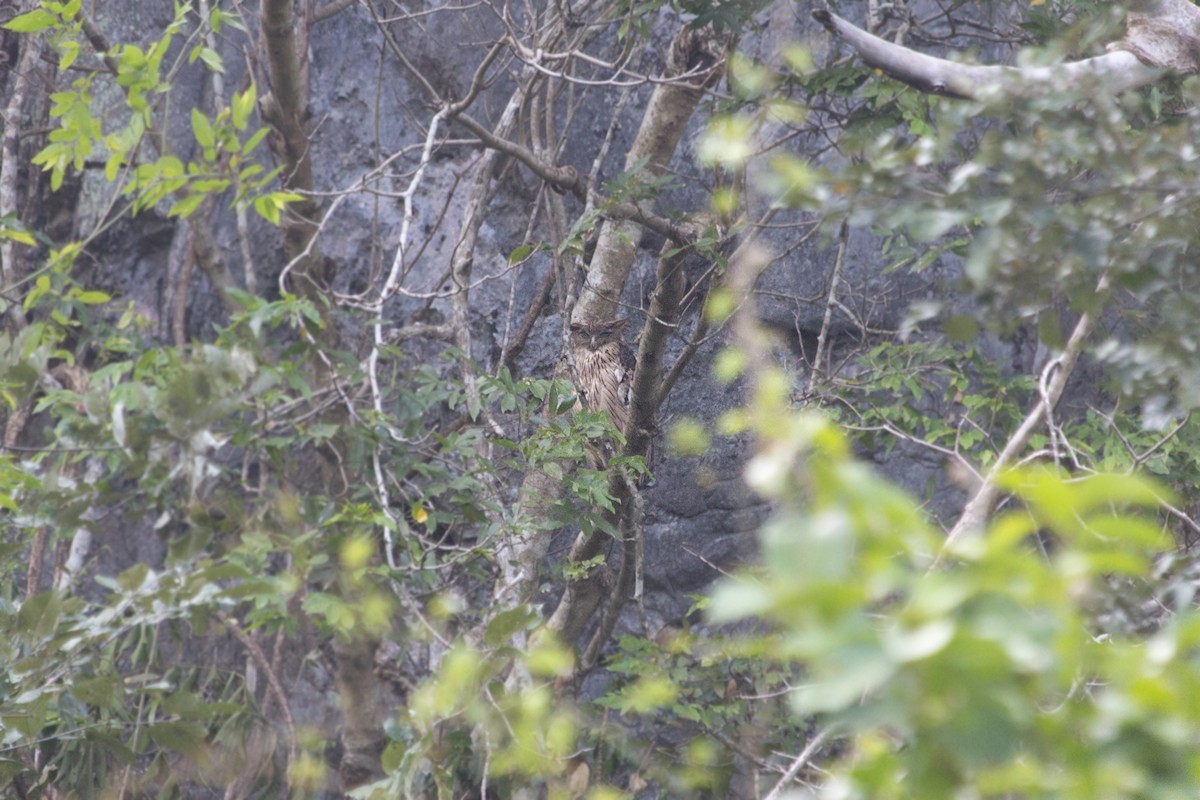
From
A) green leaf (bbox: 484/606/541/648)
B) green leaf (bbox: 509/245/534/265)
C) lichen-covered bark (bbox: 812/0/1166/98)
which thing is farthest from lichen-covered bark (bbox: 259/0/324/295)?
lichen-covered bark (bbox: 812/0/1166/98)

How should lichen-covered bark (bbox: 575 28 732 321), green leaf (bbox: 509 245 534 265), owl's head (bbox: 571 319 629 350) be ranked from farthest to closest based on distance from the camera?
owl's head (bbox: 571 319 629 350) → lichen-covered bark (bbox: 575 28 732 321) → green leaf (bbox: 509 245 534 265)

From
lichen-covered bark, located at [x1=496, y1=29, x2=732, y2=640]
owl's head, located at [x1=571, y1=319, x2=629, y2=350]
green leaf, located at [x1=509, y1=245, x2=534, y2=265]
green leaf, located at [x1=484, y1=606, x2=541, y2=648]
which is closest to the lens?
green leaf, located at [x1=484, y1=606, x2=541, y2=648]

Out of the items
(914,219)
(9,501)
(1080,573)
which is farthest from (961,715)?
(9,501)

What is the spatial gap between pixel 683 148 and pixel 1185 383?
95.0 inches

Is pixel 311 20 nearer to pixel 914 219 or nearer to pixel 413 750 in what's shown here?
pixel 413 750

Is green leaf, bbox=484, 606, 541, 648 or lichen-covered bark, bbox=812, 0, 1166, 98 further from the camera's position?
green leaf, bbox=484, 606, 541, 648

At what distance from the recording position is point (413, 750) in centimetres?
179

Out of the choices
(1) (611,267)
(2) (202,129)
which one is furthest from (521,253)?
(2) (202,129)

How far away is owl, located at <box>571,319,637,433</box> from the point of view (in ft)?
9.83

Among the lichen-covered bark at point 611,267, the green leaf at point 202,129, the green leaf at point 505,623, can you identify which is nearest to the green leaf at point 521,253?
the lichen-covered bark at point 611,267

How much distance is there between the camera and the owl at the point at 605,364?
9.83ft

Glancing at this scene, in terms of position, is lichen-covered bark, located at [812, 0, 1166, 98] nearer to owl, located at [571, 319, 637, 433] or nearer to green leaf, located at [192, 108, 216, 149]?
green leaf, located at [192, 108, 216, 149]

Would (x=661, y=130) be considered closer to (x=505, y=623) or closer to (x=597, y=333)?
(x=597, y=333)

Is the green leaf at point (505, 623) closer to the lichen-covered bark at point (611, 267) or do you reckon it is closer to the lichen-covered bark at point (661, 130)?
the lichen-covered bark at point (611, 267)
